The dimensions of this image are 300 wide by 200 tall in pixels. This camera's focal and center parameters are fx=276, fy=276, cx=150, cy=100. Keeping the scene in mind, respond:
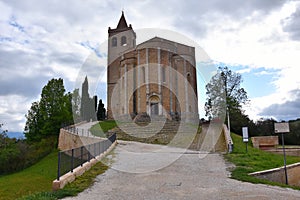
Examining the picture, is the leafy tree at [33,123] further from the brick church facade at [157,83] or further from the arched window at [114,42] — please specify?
the arched window at [114,42]

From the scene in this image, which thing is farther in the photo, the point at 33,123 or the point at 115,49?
the point at 115,49

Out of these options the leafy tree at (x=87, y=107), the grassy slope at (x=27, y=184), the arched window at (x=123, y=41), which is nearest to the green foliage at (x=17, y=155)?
the grassy slope at (x=27, y=184)

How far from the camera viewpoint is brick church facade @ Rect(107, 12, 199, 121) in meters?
33.1

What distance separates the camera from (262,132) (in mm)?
27906

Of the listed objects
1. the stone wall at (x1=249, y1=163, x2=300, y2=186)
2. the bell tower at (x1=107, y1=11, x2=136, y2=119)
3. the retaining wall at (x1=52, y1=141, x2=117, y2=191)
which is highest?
the bell tower at (x1=107, y1=11, x2=136, y2=119)

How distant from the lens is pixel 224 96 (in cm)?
2512

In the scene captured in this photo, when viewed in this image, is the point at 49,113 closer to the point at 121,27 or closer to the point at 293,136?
the point at 121,27

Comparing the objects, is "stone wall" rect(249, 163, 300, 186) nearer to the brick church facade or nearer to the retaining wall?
the retaining wall

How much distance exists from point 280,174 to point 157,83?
23.6 m

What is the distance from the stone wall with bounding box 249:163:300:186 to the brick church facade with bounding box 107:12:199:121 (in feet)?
66.1

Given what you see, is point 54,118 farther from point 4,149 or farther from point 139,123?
point 139,123

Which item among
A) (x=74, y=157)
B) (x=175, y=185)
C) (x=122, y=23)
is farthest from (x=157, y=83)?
(x=175, y=185)

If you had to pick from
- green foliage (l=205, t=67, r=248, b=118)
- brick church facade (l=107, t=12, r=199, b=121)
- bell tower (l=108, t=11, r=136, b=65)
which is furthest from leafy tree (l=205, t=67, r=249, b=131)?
bell tower (l=108, t=11, r=136, b=65)

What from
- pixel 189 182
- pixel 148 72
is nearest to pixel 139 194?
pixel 189 182
